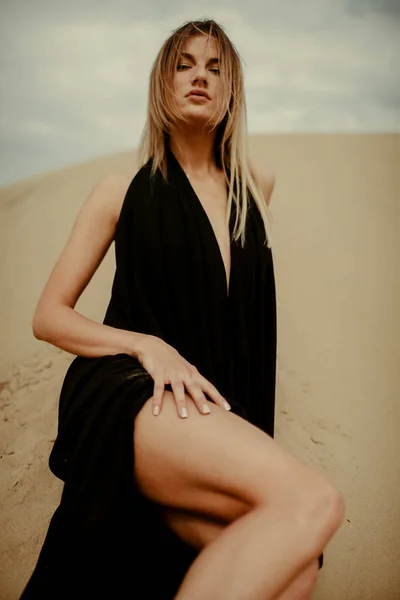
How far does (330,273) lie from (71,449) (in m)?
2.94

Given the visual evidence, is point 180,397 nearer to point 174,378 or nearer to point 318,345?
point 174,378

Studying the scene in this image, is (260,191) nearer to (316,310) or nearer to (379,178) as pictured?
(316,310)

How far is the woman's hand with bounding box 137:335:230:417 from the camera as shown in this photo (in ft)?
4.16

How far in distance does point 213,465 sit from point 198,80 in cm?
135

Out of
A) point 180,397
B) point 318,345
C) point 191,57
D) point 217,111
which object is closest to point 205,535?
point 180,397

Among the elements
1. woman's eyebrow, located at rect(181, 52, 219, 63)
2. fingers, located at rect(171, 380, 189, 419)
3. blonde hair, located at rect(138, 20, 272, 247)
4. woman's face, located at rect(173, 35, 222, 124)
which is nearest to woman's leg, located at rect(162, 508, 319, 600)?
fingers, located at rect(171, 380, 189, 419)

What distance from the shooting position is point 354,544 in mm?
2264

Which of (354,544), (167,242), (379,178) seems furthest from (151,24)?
(379,178)

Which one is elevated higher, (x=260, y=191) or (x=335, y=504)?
(x=260, y=191)

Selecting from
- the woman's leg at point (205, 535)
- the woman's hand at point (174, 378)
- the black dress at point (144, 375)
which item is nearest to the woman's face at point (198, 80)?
the black dress at point (144, 375)

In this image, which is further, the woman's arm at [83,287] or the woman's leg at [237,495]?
the woman's arm at [83,287]

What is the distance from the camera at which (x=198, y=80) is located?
1.87 metres

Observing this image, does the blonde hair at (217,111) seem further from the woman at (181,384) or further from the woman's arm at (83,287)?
the woman's arm at (83,287)

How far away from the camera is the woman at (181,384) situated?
1.09m
